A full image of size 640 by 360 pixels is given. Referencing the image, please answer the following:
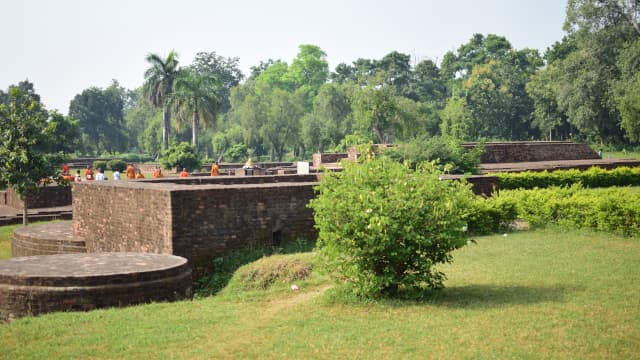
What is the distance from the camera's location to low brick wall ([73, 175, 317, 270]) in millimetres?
9188

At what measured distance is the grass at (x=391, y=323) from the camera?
499 cm

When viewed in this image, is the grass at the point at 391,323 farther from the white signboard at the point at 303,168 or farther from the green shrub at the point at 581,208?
the white signboard at the point at 303,168

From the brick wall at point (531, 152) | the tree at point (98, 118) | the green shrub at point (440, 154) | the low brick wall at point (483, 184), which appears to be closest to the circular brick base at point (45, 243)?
the low brick wall at point (483, 184)

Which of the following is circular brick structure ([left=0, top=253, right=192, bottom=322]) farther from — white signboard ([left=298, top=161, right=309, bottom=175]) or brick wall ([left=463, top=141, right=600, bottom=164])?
brick wall ([left=463, top=141, right=600, bottom=164])

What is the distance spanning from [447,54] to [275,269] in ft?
186

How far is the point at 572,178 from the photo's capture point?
16.5m

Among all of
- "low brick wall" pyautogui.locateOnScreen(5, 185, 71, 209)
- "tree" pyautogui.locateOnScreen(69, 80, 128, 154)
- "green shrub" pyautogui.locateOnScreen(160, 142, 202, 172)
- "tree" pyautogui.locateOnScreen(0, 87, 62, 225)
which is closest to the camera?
"tree" pyautogui.locateOnScreen(0, 87, 62, 225)

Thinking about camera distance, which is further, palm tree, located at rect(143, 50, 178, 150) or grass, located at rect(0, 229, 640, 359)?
palm tree, located at rect(143, 50, 178, 150)

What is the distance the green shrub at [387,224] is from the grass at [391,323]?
274mm

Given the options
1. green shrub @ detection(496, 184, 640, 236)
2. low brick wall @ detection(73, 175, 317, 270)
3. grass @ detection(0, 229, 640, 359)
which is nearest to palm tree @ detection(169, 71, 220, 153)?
low brick wall @ detection(73, 175, 317, 270)

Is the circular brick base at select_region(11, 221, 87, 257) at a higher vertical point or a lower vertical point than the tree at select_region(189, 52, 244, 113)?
lower

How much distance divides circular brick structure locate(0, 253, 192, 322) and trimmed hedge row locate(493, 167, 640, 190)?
888 centimetres

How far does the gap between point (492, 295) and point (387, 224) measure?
1.27 m

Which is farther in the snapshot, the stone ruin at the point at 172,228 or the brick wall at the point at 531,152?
the brick wall at the point at 531,152
